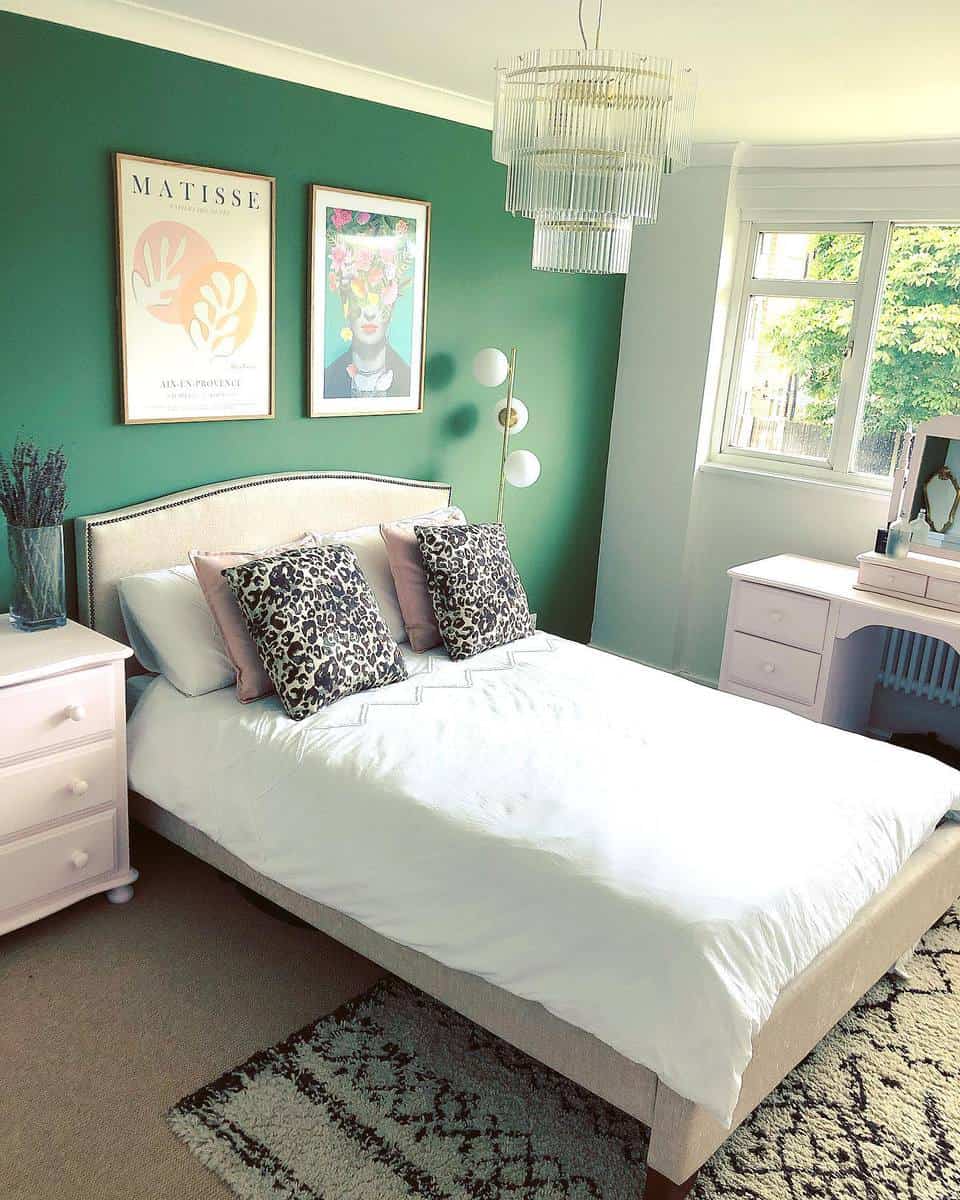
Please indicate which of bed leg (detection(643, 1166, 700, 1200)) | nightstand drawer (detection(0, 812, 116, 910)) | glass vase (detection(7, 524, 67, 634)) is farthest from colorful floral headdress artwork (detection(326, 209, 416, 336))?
bed leg (detection(643, 1166, 700, 1200))

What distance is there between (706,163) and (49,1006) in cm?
385

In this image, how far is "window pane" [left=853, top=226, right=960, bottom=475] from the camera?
4.00 m

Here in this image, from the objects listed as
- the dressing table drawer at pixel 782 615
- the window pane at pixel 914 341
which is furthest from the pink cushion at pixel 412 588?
the window pane at pixel 914 341

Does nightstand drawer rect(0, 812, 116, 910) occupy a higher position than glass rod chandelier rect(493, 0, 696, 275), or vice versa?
glass rod chandelier rect(493, 0, 696, 275)

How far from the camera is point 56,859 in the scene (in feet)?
8.80

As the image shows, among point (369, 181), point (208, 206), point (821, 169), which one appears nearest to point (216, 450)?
point (208, 206)

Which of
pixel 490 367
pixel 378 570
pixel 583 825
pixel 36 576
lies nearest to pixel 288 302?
pixel 490 367

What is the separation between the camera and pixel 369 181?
3.57 meters

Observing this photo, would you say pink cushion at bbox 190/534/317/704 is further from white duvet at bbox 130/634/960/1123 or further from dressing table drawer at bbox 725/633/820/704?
dressing table drawer at bbox 725/633/820/704

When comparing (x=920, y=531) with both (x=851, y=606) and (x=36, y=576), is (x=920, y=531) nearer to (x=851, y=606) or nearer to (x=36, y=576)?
(x=851, y=606)

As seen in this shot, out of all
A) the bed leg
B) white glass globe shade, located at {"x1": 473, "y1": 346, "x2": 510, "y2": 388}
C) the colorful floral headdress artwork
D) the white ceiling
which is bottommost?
the bed leg

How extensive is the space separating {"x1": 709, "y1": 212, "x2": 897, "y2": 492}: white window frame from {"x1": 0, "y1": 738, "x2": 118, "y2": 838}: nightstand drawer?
3.01 m

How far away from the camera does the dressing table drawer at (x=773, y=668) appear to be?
154 inches

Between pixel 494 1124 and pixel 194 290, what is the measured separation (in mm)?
2400
